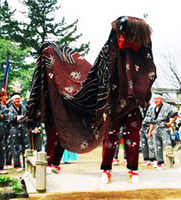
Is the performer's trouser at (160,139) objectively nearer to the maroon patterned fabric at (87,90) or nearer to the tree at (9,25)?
the maroon patterned fabric at (87,90)

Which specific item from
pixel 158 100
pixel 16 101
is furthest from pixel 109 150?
pixel 16 101

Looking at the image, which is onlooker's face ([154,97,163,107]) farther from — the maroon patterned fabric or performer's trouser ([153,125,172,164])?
the maroon patterned fabric

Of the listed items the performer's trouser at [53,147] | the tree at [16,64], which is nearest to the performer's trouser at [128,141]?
the performer's trouser at [53,147]

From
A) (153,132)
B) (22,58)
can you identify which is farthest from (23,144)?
(22,58)

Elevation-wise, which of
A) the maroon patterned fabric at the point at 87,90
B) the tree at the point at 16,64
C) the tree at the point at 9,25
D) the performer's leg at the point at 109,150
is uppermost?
the tree at the point at 9,25

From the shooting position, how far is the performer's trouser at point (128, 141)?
3.86m

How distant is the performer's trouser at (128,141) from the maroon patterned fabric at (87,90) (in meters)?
0.14

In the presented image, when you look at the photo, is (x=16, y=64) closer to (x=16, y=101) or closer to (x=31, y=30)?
(x=31, y=30)

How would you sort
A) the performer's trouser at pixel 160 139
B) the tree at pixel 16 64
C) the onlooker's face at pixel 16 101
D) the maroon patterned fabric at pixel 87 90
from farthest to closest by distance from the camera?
the tree at pixel 16 64, the onlooker's face at pixel 16 101, the performer's trouser at pixel 160 139, the maroon patterned fabric at pixel 87 90

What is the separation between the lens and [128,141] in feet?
12.9

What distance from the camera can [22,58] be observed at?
22.7m

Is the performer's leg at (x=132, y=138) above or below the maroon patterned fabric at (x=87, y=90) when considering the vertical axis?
below

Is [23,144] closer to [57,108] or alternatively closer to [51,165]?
[51,165]

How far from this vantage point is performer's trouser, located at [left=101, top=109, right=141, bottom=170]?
3.86 m
